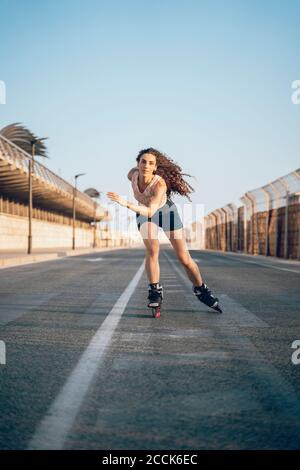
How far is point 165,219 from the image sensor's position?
617 centimetres

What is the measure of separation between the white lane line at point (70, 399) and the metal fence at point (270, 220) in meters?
19.0

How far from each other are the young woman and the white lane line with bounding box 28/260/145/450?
1.26 m

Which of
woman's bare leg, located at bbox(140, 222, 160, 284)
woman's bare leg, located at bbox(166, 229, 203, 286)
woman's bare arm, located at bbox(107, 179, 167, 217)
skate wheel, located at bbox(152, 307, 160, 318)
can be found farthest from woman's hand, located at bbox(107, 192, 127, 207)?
skate wheel, located at bbox(152, 307, 160, 318)

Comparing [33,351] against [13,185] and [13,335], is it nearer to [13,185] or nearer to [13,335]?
[13,335]

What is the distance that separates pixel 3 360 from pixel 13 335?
1017mm

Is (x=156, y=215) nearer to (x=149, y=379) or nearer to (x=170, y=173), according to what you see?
(x=170, y=173)

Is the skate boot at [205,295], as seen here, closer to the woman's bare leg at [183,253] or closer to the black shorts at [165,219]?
the woman's bare leg at [183,253]

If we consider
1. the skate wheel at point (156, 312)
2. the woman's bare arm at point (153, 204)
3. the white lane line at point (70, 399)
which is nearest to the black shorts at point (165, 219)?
the woman's bare arm at point (153, 204)

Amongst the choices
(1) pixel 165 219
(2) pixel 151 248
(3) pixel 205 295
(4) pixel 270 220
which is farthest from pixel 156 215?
(4) pixel 270 220

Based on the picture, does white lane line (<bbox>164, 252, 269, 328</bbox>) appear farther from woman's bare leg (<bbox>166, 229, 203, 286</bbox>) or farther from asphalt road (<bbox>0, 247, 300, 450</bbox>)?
woman's bare leg (<bbox>166, 229, 203, 286</bbox>)

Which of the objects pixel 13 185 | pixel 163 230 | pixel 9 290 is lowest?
pixel 9 290

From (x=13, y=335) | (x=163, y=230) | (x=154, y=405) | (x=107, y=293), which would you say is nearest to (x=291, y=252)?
(x=107, y=293)
